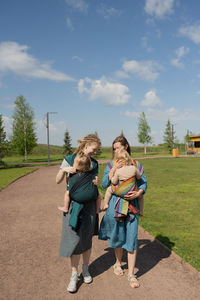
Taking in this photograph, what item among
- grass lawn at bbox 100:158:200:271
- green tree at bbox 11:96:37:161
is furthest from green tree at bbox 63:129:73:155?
grass lawn at bbox 100:158:200:271

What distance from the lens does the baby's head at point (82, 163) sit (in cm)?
295

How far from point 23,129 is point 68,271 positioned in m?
36.2

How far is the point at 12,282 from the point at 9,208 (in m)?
4.51

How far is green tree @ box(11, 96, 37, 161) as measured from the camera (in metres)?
36.9

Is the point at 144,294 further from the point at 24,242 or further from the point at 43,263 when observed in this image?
the point at 24,242

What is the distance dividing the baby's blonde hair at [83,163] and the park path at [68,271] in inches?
61.0

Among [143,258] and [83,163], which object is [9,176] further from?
[83,163]

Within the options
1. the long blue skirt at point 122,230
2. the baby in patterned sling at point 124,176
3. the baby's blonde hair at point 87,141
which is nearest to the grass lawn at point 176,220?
the long blue skirt at point 122,230

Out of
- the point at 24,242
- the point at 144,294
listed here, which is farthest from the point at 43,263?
the point at 144,294

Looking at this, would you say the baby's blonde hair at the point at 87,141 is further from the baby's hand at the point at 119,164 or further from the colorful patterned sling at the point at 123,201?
the colorful patterned sling at the point at 123,201

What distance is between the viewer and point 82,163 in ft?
9.67

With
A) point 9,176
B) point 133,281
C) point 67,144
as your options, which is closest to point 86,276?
point 133,281

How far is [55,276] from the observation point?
3.47m

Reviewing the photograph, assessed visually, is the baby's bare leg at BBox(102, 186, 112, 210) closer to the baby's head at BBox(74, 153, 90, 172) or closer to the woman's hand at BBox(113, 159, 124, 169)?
the woman's hand at BBox(113, 159, 124, 169)
